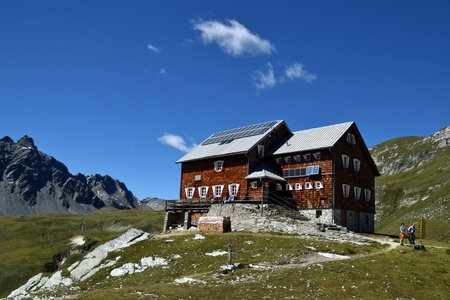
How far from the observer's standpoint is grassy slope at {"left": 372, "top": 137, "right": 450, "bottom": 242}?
4468 inches

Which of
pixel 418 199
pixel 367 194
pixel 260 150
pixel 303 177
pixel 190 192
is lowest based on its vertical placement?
pixel 190 192

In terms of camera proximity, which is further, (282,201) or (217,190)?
(217,190)

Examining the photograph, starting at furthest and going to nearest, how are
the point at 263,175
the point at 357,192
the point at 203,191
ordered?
the point at 203,191 < the point at 357,192 < the point at 263,175

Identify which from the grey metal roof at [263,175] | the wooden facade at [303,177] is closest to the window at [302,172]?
the wooden facade at [303,177]

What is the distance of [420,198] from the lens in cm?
15000

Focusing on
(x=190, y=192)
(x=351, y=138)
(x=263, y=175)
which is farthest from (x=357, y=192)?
(x=190, y=192)

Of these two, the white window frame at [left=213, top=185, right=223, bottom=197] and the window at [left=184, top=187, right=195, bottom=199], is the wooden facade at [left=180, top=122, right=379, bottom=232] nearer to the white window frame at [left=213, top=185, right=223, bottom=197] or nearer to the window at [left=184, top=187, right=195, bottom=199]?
the white window frame at [left=213, top=185, right=223, bottom=197]

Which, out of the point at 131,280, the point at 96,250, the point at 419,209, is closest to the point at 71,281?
the point at 96,250

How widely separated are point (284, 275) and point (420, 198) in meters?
134

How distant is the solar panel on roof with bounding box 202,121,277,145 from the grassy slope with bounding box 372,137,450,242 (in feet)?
175

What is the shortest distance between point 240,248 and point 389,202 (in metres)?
137

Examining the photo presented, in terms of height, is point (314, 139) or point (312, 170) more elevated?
point (314, 139)

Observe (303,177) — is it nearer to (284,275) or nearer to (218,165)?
(218,165)

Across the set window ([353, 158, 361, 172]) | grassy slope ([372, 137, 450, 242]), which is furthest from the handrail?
grassy slope ([372, 137, 450, 242])
